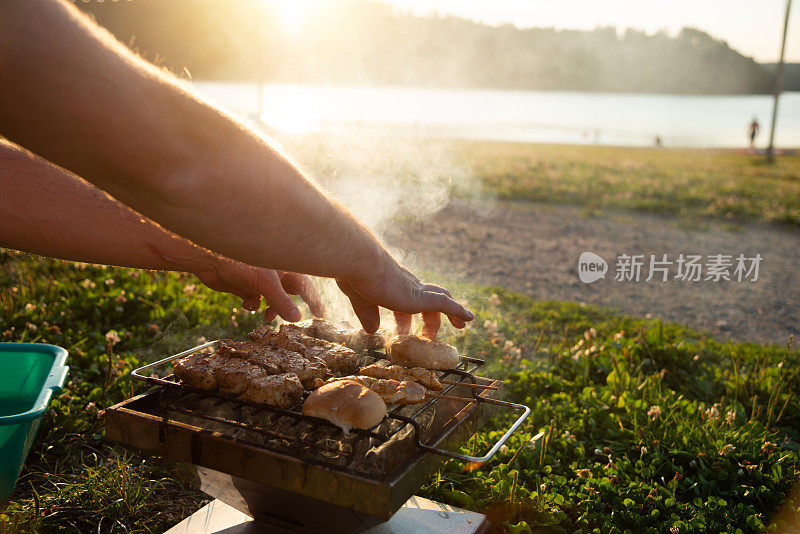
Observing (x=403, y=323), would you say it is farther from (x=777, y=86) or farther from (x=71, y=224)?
(x=777, y=86)

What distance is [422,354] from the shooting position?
2562mm

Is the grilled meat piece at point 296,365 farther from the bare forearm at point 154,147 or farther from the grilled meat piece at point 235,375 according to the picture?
the bare forearm at point 154,147

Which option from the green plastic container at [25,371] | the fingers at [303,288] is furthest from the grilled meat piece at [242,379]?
the green plastic container at [25,371]

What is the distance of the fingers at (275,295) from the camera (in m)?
2.82

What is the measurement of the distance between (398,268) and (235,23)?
20.0 feet

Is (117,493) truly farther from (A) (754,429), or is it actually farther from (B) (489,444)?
(A) (754,429)

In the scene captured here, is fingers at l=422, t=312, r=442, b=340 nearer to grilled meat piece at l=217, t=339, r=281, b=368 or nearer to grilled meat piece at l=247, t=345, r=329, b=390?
grilled meat piece at l=247, t=345, r=329, b=390

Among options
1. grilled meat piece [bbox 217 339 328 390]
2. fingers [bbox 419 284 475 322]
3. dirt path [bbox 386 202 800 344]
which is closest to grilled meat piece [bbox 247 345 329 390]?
grilled meat piece [bbox 217 339 328 390]

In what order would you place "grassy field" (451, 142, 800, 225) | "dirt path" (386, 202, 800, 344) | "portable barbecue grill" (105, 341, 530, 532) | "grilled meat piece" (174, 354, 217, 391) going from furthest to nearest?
"grassy field" (451, 142, 800, 225) → "dirt path" (386, 202, 800, 344) → "grilled meat piece" (174, 354, 217, 391) → "portable barbecue grill" (105, 341, 530, 532)

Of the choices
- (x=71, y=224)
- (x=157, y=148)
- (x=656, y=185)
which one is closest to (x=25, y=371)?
(x=71, y=224)

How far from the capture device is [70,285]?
5.30 m

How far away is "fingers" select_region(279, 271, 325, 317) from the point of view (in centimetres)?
300

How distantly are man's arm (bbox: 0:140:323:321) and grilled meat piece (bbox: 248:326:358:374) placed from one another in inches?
7.4

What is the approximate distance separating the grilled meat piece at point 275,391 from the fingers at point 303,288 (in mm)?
814
